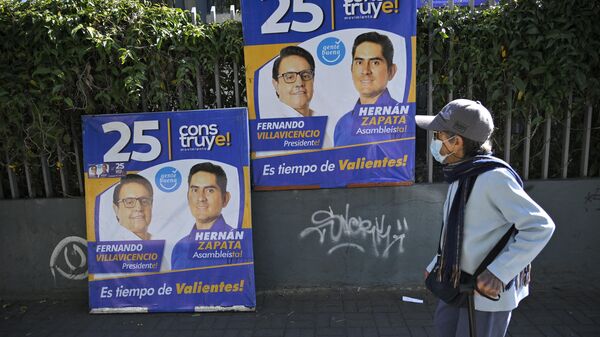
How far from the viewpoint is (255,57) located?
3.83m

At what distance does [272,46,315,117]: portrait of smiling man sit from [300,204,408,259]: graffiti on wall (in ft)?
3.31

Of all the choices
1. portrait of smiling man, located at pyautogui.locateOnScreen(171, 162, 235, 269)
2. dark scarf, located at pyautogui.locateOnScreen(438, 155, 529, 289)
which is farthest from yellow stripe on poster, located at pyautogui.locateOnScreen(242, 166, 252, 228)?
dark scarf, located at pyautogui.locateOnScreen(438, 155, 529, 289)

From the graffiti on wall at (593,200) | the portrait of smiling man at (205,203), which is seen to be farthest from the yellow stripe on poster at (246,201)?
the graffiti on wall at (593,200)

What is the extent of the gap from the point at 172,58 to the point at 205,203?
1.38 m

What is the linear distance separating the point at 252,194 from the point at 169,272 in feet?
3.37

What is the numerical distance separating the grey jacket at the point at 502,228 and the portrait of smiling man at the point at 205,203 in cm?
228

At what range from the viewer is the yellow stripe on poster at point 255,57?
381 centimetres

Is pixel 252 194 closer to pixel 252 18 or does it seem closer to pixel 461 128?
pixel 252 18

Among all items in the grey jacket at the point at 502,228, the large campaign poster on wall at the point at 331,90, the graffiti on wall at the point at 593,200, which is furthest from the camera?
the graffiti on wall at the point at 593,200

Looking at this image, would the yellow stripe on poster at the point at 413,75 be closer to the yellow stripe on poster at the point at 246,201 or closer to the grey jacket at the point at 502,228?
the yellow stripe on poster at the point at 246,201

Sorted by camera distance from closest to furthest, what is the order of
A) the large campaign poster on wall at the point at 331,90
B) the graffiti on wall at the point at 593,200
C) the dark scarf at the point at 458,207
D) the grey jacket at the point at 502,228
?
1. the grey jacket at the point at 502,228
2. the dark scarf at the point at 458,207
3. the large campaign poster on wall at the point at 331,90
4. the graffiti on wall at the point at 593,200

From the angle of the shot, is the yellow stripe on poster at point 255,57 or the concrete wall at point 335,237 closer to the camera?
the yellow stripe on poster at point 255,57

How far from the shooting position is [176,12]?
12.9 feet

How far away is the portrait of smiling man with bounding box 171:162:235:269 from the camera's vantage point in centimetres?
379
